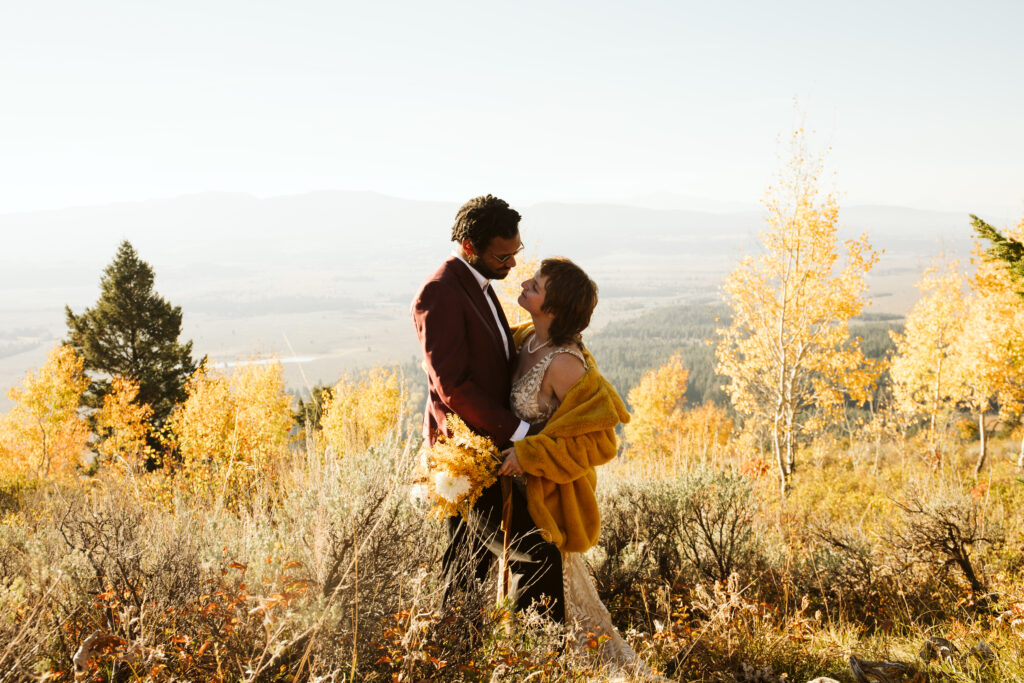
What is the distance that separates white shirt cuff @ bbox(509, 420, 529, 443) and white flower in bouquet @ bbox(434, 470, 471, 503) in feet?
1.03

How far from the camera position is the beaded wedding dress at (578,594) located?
3043 millimetres

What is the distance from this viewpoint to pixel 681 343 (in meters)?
186

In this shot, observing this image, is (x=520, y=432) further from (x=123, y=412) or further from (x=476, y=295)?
(x=123, y=412)

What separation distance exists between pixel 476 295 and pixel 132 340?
39137 mm

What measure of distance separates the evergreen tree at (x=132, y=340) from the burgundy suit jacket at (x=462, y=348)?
1437 inches

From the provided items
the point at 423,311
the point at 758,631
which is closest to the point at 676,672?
the point at 758,631

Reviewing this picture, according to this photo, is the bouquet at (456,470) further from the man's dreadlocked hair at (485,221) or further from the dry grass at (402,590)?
the man's dreadlocked hair at (485,221)

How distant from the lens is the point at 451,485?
108 inches

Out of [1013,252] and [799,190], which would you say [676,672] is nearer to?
[1013,252]

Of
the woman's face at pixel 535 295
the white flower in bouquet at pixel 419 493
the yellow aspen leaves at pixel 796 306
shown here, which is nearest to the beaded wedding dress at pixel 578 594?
the woman's face at pixel 535 295

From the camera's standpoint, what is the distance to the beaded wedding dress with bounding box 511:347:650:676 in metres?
3.04

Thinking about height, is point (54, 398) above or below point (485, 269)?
below

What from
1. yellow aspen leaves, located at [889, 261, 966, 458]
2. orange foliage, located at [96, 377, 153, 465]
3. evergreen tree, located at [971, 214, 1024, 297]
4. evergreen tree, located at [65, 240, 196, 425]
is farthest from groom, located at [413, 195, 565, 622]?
evergreen tree, located at [65, 240, 196, 425]

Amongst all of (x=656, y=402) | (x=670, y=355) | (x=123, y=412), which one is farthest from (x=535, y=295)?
(x=670, y=355)
